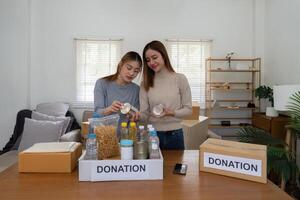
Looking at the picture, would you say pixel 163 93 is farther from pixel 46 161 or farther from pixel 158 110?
pixel 46 161

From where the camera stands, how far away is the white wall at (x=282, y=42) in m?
2.97

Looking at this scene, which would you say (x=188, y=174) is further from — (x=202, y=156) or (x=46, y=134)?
(x=46, y=134)

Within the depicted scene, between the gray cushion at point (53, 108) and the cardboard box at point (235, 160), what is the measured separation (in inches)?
109

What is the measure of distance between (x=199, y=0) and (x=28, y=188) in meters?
3.67

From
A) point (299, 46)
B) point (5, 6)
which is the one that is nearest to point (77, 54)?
point (5, 6)

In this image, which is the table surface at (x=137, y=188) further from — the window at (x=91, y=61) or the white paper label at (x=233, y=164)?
the window at (x=91, y=61)

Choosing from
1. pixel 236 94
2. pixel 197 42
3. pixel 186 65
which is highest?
pixel 197 42

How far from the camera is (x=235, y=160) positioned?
1.04 meters

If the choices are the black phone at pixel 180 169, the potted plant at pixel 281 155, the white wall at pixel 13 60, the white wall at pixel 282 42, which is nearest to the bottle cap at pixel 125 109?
the black phone at pixel 180 169

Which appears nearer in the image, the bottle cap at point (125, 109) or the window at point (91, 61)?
the bottle cap at point (125, 109)

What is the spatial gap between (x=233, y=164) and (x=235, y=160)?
0.8 inches

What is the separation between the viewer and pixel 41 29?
12.1ft

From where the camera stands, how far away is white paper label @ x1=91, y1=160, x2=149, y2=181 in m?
0.98

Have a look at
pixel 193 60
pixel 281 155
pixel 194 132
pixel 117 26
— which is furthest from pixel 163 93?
pixel 117 26
